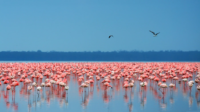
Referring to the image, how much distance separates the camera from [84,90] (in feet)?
41.4

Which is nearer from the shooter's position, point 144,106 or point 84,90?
point 144,106

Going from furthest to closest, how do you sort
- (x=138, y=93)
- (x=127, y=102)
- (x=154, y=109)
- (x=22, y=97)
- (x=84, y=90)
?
(x=84, y=90) → (x=138, y=93) → (x=22, y=97) → (x=127, y=102) → (x=154, y=109)

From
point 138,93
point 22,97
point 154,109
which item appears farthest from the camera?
point 138,93

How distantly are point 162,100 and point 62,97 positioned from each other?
A: 374cm

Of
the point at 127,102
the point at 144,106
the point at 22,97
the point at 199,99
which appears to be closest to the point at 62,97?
the point at 22,97

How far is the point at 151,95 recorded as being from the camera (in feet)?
37.1

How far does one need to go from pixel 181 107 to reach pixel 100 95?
11.1ft

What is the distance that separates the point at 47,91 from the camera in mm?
12016

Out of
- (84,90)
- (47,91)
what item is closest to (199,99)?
(84,90)

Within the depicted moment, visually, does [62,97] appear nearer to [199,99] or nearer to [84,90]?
[84,90]

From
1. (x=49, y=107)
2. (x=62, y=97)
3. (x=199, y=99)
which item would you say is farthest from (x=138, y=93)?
(x=49, y=107)

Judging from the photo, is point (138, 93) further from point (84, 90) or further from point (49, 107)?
point (49, 107)

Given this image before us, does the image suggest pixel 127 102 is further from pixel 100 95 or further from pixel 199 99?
pixel 199 99

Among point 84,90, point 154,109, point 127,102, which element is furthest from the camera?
point 84,90
